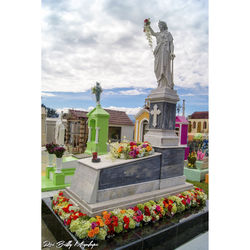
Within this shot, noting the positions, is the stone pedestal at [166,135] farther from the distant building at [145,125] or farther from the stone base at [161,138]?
the distant building at [145,125]

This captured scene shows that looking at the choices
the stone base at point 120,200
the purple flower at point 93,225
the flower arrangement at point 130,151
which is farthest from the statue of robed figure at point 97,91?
the purple flower at point 93,225

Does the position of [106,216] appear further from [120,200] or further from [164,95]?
[164,95]

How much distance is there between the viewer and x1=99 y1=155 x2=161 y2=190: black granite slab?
110 inches

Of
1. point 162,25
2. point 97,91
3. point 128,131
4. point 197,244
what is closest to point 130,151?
point 197,244

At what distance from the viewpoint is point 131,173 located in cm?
308

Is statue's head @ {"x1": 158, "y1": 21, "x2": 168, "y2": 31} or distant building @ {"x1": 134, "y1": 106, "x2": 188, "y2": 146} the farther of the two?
distant building @ {"x1": 134, "y1": 106, "x2": 188, "y2": 146}

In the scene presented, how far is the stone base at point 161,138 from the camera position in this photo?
141 inches

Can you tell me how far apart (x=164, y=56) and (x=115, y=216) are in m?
3.00

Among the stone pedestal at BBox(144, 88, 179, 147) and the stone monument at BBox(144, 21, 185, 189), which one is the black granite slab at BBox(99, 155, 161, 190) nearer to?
the stone monument at BBox(144, 21, 185, 189)

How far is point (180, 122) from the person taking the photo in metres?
7.33

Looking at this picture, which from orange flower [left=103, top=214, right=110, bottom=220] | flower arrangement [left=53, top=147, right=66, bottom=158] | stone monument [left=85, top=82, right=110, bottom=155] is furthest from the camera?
stone monument [left=85, top=82, right=110, bottom=155]

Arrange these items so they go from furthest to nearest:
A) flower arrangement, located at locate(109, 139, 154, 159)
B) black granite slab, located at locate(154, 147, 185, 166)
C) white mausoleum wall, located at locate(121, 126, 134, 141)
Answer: white mausoleum wall, located at locate(121, 126, 134, 141) < black granite slab, located at locate(154, 147, 185, 166) < flower arrangement, located at locate(109, 139, 154, 159)

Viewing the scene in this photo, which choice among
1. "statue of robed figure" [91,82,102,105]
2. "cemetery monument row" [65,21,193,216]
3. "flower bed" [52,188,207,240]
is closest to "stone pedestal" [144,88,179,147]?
"cemetery monument row" [65,21,193,216]

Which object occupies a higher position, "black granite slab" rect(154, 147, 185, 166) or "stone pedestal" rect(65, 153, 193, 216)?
"black granite slab" rect(154, 147, 185, 166)
